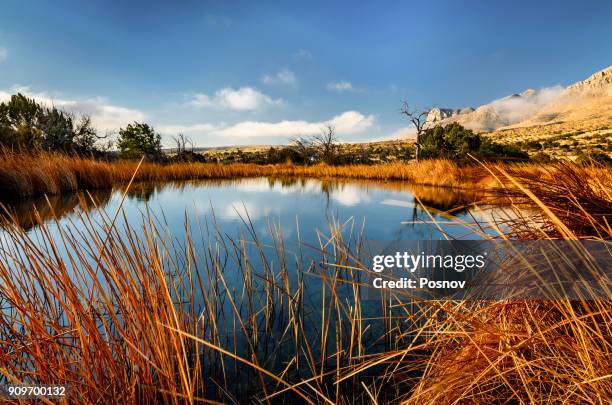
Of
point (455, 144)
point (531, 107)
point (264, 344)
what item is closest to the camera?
point (264, 344)

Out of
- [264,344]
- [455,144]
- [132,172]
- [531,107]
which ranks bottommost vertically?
[264,344]

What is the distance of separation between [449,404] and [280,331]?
1096 mm

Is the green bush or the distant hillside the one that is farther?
the distant hillside

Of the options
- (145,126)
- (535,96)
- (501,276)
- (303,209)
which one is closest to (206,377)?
(501,276)

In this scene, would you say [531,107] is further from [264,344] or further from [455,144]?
[264,344]

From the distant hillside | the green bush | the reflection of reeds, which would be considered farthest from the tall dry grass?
the distant hillside

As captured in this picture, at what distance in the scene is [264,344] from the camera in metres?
1.65

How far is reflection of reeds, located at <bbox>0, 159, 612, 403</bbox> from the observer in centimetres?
81

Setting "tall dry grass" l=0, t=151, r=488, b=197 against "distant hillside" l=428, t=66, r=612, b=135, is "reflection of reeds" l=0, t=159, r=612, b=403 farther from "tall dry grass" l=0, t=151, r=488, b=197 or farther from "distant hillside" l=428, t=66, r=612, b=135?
"distant hillside" l=428, t=66, r=612, b=135

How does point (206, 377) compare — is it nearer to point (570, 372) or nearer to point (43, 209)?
point (570, 372)

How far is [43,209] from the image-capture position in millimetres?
5250

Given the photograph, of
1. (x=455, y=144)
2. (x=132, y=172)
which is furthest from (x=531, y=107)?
(x=132, y=172)

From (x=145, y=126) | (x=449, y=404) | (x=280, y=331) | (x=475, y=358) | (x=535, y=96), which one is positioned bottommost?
(x=280, y=331)

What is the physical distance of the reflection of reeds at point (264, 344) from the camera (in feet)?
2.65
